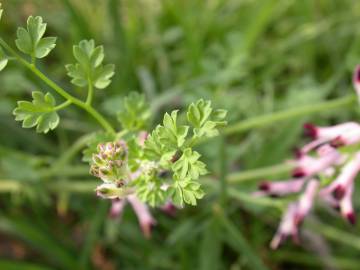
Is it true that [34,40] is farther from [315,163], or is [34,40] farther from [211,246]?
[211,246]

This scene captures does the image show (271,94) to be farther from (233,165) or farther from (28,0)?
(28,0)

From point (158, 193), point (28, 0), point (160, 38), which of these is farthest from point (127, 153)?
point (28, 0)

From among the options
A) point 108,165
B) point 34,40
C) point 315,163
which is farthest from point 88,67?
point 315,163

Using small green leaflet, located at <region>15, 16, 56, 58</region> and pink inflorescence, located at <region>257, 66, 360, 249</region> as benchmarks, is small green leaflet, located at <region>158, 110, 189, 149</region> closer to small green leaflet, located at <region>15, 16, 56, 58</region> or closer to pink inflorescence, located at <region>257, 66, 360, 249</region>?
small green leaflet, located at <region>15, 16, 56, 58</region>

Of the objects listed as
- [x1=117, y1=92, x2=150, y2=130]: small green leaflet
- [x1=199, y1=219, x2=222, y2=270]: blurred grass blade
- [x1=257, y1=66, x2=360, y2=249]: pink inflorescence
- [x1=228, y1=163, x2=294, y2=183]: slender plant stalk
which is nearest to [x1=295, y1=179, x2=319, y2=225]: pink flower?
[x1=257, y1=66, x2=360, y2=249]: pink inflorescence

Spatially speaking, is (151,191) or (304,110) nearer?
(151,191)

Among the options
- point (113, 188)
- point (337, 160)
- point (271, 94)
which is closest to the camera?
point (113, 188)

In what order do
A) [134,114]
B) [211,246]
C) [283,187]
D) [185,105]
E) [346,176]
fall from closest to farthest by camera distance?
[134,114]
[346,176]
[283,187]
[211,246]
[185,105]
